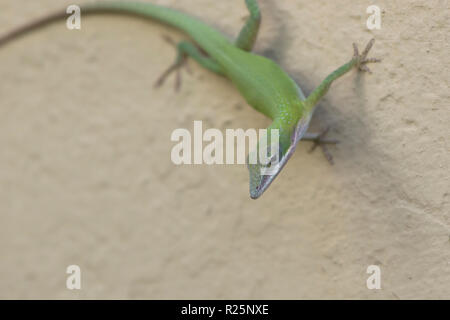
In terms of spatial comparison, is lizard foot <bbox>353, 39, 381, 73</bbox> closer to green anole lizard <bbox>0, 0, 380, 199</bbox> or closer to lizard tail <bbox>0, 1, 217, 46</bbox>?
green anole lizard <bbox>0, 0, 380, 199</bbox>

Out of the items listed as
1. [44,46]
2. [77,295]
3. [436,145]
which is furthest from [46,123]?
[436,145]

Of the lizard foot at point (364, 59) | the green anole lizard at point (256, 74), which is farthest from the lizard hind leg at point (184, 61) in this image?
the lizard foot at point (364, 59)

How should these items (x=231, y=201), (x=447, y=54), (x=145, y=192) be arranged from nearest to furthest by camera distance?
1. (x=447, y=54)
2. (x=231, y=201)
3. (x=145, y=192)

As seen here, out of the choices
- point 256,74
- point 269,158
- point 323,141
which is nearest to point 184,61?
point 256,74

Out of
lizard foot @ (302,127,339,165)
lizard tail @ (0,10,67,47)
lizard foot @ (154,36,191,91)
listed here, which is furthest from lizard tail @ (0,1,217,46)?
lizard foot @ (302,127,339,165)

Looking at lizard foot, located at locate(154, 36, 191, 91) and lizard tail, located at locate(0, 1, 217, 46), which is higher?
lizard tail, located at locate(0, 1, 217, 46)

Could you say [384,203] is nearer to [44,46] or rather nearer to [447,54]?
[447,54]

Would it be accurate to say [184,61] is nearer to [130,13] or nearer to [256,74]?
[130,13]

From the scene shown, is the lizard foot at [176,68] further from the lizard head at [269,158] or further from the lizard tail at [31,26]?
the lizard head at [269,158]
